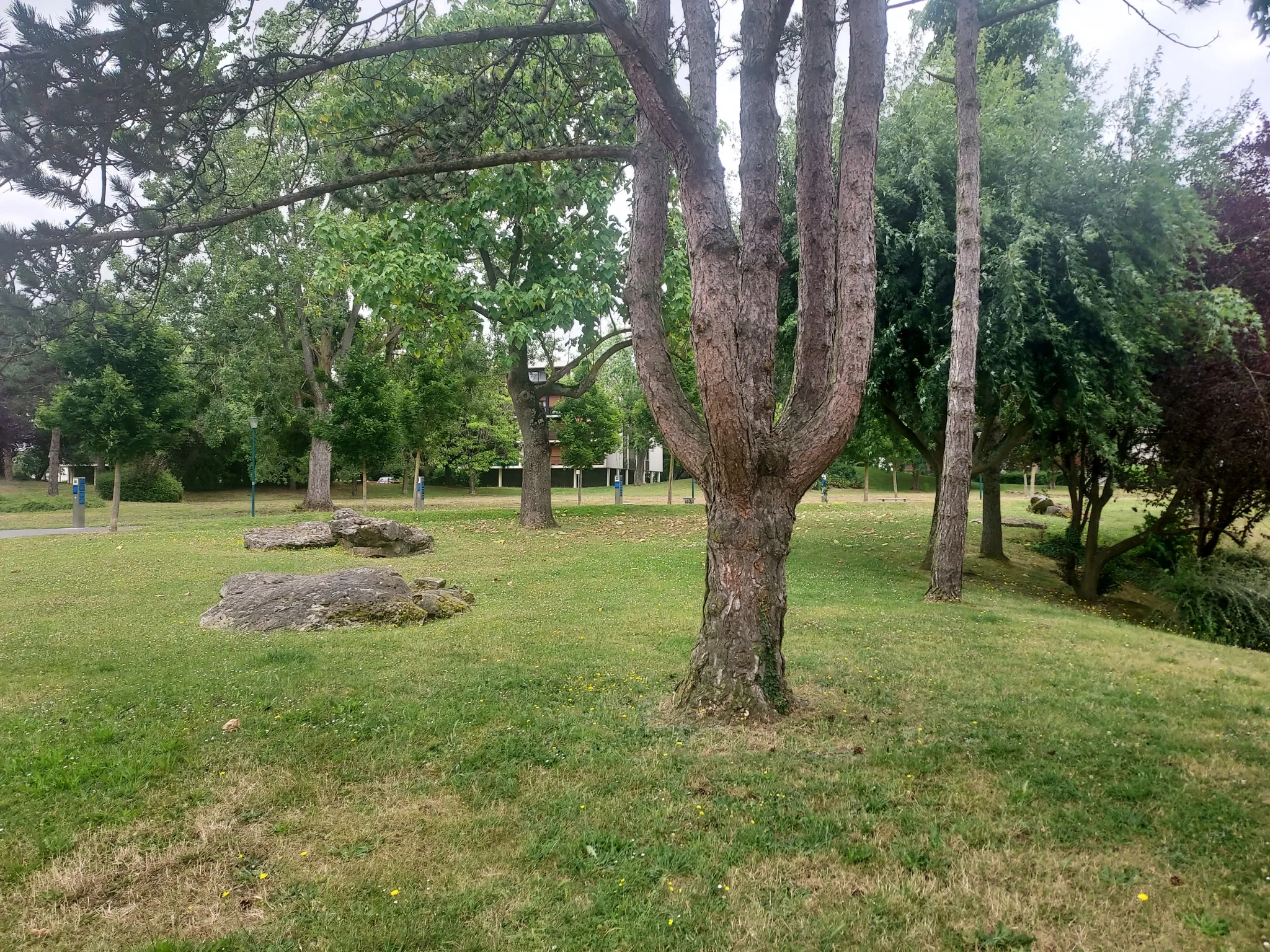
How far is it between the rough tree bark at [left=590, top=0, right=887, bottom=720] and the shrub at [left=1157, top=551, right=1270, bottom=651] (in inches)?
397

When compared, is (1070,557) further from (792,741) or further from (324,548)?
(324,548)

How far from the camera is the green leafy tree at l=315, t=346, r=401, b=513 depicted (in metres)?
23.8

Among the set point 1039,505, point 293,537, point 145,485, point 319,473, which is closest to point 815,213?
point 293,537

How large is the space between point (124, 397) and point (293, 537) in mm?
6526

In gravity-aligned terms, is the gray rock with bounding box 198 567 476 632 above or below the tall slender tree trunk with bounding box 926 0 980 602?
below

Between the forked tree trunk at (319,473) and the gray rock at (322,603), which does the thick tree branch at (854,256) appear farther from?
the forked tree trunk at (319,473)

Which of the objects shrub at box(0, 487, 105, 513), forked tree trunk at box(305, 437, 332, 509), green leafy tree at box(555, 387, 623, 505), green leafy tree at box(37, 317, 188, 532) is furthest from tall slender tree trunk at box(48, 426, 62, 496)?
green leafy tree at box(555, 387, 623, 505)

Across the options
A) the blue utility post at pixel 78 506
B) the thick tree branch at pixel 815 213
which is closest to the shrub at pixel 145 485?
the blue utility post at pixel 78 506

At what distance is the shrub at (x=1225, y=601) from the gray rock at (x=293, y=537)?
15861 mm

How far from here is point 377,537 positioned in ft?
48.6

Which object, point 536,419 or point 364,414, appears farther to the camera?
point 364,414

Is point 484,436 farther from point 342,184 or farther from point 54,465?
point 342,184

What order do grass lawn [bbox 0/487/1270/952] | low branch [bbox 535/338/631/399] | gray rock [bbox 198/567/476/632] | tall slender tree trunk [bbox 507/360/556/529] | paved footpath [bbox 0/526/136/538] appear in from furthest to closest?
low branch [bbox 535/338/631/399], tall slender tree trunk [bbox 507/360/556/529], paved footpath [bbox 0/526/136/538], gray rock [bbox 198/567/476/632], grass lawn [bbox 0/487/1270/952]

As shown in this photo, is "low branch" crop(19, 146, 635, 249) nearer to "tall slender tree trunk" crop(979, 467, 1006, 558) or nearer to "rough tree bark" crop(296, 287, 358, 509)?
"tall slender tree trunk" crop(979, 467, 1006, 558)
